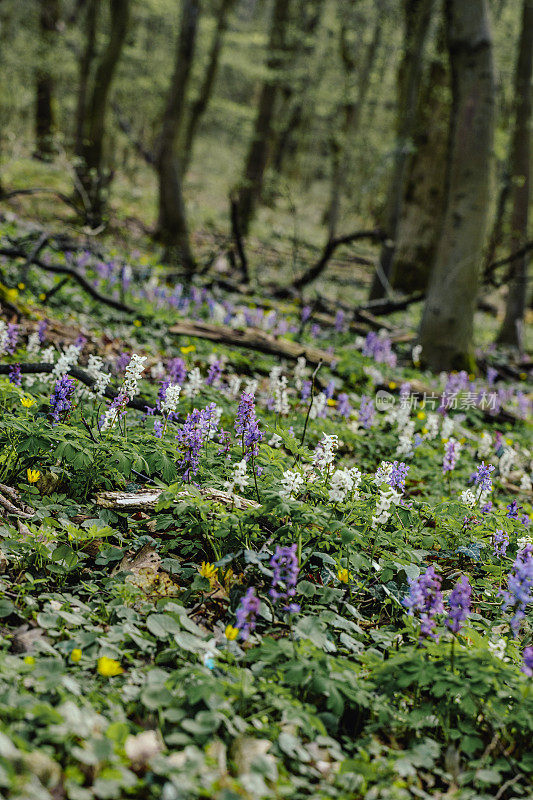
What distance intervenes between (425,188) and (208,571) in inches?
493

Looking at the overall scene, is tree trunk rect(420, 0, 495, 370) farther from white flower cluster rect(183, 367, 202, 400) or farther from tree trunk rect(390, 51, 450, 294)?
tree trunk rect(390, 51, 450, 294)

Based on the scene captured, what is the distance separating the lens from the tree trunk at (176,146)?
1244 cm

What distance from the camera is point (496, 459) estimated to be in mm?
5141

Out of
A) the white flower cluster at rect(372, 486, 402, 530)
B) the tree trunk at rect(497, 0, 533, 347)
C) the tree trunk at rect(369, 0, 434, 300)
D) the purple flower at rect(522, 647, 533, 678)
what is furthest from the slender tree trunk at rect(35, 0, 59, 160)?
the purple flower at rect(522, 647, 533, 678)

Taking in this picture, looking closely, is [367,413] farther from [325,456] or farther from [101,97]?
[101,97]

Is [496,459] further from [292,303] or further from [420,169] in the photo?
[420,169]

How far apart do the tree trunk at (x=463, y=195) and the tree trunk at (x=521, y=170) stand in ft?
14.9

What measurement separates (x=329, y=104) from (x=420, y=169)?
745 inches

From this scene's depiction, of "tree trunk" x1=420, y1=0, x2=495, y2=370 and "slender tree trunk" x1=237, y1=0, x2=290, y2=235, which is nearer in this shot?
A: "tree trunk" x1=420, y1=0, x2=495, y2=370

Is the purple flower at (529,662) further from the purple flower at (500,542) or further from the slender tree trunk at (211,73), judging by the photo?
the slender tree trunk at (211,73)

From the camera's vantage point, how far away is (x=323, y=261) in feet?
29.4

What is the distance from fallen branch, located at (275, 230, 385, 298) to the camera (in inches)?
333

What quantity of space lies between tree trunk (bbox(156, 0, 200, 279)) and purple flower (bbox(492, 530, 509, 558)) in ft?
33.6

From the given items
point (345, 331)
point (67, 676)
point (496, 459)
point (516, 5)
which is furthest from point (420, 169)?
point (67, 676)
